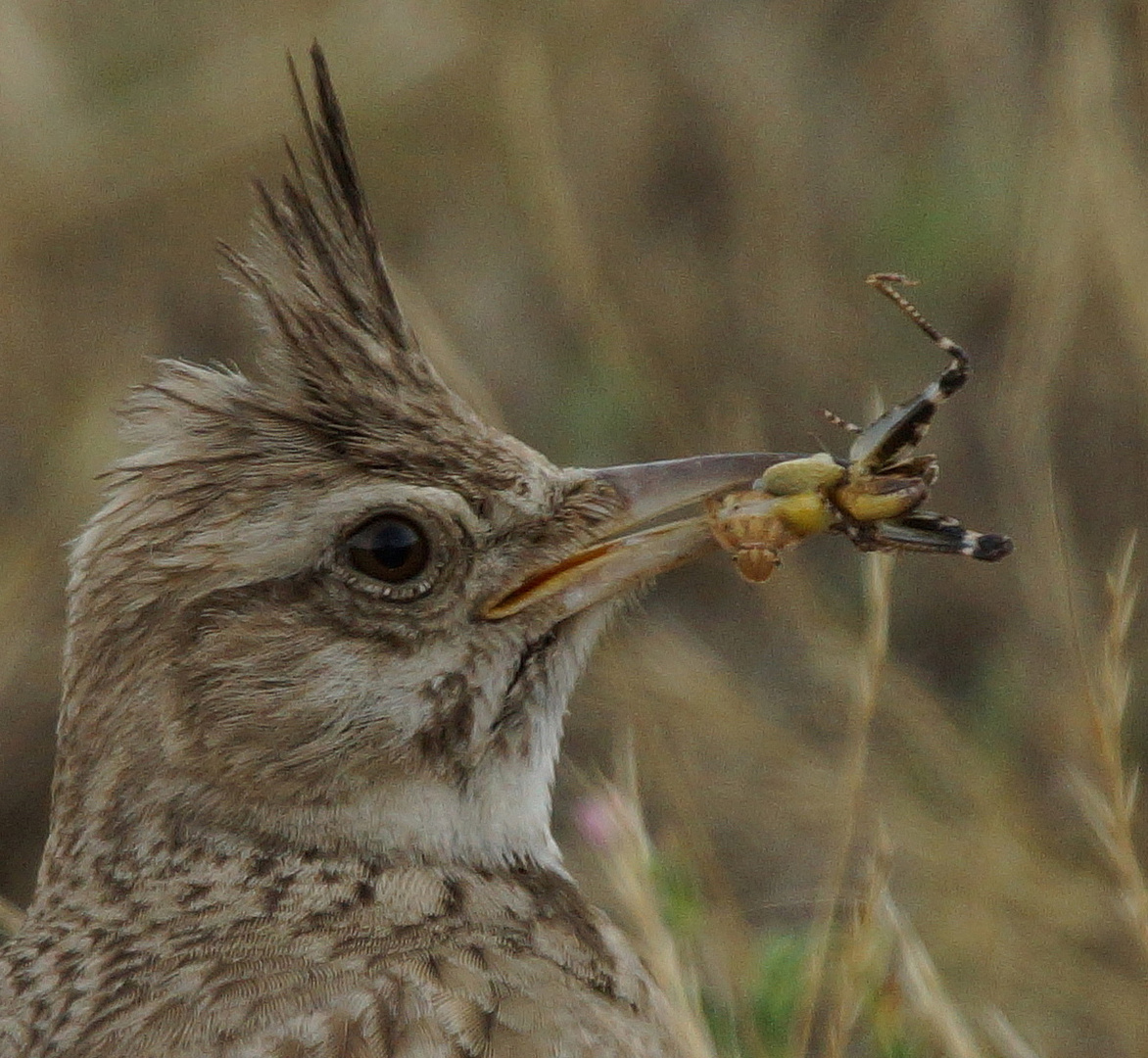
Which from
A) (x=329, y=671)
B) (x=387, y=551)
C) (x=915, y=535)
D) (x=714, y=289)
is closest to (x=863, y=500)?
(x=915, y=535)

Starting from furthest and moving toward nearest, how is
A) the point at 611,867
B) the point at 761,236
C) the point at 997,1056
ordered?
the point at 761,236 < the point at 997,1056 < the point at 611,867

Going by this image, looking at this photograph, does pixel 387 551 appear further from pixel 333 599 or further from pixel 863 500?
pixel 863 500

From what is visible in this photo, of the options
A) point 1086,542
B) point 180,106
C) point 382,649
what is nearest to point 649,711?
point 1086,542

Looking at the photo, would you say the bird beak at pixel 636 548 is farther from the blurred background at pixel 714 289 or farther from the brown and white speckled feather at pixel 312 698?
the blurred background at pixel 714 289

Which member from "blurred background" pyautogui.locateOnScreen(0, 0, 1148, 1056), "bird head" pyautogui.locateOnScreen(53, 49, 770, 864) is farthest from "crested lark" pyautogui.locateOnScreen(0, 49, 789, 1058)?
"blurred background" pyautogui.locateOnScreen(0, 0, 1148, 1056)

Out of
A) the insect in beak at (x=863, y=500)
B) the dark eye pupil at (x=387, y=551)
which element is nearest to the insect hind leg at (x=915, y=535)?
A: the insect in beak at (x=863, y=500)

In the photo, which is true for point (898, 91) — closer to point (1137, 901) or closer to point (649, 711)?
point (649, 711)

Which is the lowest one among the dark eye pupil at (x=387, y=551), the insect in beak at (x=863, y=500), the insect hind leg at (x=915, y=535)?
the insect hind leg at (x=915, y=535)
